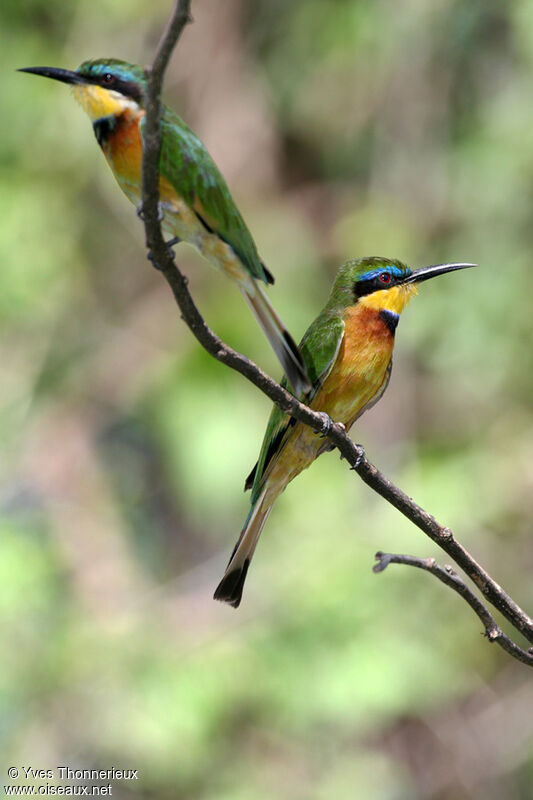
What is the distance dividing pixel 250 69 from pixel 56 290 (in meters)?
1.55

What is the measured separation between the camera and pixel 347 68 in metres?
4.91

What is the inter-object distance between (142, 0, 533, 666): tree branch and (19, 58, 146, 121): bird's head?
509mm

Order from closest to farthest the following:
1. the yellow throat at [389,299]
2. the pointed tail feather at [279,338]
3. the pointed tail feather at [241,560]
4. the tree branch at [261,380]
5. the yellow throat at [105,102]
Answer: the tree branch at [261,380] < the pointed tail feather at [279,338] < the yellow throat at [105,102] < the pointed tail feather at [241,560] < the yellow throat at [389,299]

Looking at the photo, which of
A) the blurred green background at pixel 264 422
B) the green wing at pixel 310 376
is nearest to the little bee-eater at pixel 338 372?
the green wing at pixel 310 376

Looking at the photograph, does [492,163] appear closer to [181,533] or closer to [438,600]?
[438,600]

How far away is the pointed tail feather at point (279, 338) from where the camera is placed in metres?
1.72

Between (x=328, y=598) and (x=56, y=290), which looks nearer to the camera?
(x=328, y=598)

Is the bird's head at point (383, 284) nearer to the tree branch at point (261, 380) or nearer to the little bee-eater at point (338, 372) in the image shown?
the little bee-eater at point (338, 372)

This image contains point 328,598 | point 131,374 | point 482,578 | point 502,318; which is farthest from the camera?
point 131,374

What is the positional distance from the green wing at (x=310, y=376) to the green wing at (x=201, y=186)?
0.47 meters

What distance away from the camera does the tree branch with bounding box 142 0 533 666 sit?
4.21 feet

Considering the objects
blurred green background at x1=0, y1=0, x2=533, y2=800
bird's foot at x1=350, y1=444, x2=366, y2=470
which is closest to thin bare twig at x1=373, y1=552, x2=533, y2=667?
bird's foot at x1=350, y1=444, x2=366, y2=470

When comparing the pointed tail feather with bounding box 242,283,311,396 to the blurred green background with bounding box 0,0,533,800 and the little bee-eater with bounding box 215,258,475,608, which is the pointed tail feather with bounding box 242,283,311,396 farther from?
the blurred green background with bounding box 0,0,533,800

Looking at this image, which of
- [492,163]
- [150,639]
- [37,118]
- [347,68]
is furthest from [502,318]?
[37,118]
